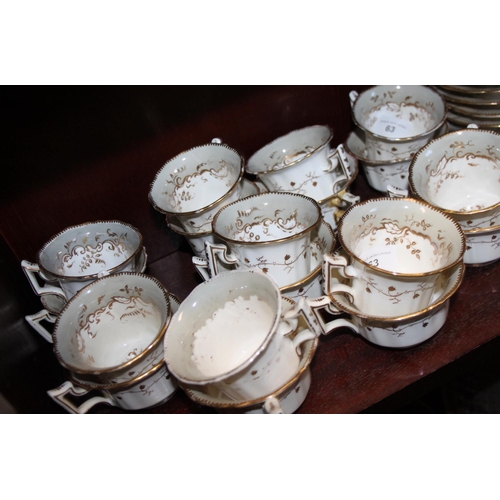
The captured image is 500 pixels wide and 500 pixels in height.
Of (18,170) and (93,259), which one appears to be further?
(93,259)

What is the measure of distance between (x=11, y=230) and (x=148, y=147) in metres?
0.32

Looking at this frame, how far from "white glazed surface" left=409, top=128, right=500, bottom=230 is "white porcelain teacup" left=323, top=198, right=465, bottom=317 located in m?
0.08

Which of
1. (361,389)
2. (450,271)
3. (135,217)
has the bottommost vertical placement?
(361,389)

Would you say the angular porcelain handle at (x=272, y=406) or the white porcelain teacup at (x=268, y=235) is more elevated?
the white porcelain teacup at (x=268, y=235)

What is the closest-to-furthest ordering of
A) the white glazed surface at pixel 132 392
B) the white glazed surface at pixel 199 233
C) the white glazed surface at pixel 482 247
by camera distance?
the white glazed surface at pixel 132 392
the white glazed surface at pixel 482 247
the white glazed surface at pixel 199 233

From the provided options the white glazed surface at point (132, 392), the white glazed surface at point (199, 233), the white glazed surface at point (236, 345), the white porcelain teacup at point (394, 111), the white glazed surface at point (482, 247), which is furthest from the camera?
the white porcelain teacup at point (394, 111)

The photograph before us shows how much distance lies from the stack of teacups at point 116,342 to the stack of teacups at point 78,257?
6 centimetres

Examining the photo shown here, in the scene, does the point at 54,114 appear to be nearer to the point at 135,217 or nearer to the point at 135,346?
the point at 135,217

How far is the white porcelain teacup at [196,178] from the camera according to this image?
107 centimetres

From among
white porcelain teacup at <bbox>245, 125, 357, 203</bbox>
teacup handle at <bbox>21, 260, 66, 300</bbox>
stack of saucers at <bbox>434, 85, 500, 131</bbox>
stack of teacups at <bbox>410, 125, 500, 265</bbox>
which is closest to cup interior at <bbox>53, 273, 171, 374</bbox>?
teacup handle at <bbox>21, 260, 66, 300</bbox>

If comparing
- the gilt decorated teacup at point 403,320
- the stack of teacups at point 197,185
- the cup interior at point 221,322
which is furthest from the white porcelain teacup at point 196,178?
the gilt decorated teacup at point 403,320

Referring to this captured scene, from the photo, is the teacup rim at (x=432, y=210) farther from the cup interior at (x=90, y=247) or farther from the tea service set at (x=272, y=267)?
the cup interior at (x=90, y=247)

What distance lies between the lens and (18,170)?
0.97 meters

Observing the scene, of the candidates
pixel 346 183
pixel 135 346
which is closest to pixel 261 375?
pixel 135 346
